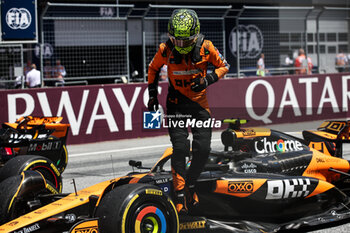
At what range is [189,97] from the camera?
18.4ft

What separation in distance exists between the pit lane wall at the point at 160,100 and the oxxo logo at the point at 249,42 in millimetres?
983

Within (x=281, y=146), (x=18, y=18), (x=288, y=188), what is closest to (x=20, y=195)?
(x=288, y=188)

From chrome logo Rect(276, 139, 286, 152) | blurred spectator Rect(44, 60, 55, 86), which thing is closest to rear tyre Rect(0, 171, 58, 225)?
chrome logo Rect(276, 139, 286, 152)

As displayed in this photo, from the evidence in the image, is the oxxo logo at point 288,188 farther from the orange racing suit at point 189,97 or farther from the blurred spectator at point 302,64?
the blurred spectator at point 302,64

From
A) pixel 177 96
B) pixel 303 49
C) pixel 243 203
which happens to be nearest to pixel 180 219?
pixel 243 203

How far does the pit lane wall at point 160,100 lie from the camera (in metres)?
13.1

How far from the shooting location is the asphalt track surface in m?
9.31

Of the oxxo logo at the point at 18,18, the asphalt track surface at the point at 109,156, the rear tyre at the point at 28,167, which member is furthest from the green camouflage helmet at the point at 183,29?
the oxxo logo at the point at 18,18

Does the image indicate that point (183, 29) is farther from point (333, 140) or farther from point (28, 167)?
point (333, 140)

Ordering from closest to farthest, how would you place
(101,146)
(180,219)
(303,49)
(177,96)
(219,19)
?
(180,219)
(177,96)
(101,146)
(219,19)
(303,49)

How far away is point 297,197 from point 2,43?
962 cm

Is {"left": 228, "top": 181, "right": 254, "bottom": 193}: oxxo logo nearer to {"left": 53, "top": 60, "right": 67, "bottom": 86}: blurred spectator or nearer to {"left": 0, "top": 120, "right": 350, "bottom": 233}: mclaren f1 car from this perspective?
{"left": 0, "top": 120, "right": 350, "bottom": 233}: mclaren f1 car

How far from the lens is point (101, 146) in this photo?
13211 mm

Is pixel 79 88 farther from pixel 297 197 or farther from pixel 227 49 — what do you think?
pixel 297 197
